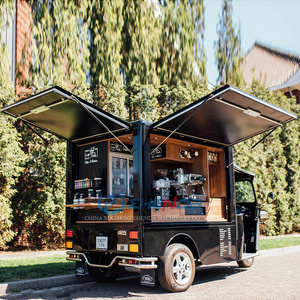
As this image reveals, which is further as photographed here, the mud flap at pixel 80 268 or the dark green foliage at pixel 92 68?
the dark green foliage at pixel 92 68

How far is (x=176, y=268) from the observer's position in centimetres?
615

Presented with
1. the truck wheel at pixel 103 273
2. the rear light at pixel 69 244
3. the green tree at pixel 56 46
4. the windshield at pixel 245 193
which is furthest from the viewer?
the green tree at pixel 56 46

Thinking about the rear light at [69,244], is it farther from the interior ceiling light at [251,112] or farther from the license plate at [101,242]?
the interior ceiling light at [251,112]

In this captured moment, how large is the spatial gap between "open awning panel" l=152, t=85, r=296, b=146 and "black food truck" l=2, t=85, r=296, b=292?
2cm

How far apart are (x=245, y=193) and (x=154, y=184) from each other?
10.3 feet

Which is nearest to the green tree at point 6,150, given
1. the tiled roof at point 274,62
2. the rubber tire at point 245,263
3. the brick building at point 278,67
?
the rubber tire at point 245,263

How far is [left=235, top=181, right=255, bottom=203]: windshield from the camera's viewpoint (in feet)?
30.4

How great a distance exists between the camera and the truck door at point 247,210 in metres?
8.76

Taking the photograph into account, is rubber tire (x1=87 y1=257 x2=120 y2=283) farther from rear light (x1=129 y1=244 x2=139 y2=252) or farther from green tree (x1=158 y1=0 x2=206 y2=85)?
green tree (x1=158 y1=0 x2=206 y2=85)

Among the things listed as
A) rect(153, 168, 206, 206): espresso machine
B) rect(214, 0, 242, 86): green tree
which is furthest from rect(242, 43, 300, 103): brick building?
rect(153, 168, 206, 206): espresso machine

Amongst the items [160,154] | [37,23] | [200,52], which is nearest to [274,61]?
[200,52]

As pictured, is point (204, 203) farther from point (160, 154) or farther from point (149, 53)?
point (149, 53)

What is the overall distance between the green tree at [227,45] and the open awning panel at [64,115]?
24.8 feet

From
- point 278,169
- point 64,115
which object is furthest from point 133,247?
point 278,169
